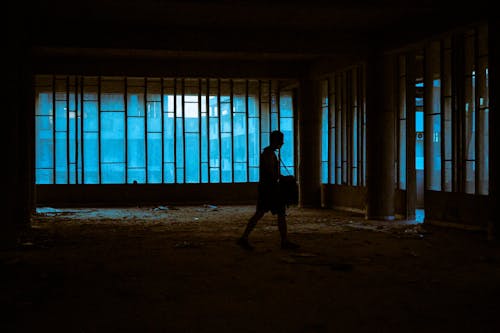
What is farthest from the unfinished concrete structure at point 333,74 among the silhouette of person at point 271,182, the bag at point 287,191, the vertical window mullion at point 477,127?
the bag at point 287,191

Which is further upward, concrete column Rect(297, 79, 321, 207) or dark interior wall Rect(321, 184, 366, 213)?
concrete column Rect(297, 79, 321, 207)

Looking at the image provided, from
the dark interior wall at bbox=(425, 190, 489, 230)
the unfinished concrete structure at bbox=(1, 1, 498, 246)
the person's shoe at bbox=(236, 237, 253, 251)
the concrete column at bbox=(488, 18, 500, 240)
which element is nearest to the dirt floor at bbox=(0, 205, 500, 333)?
the person's shoe at bbox=(236, 237, 253, 251)

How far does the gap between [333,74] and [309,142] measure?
7.65ft

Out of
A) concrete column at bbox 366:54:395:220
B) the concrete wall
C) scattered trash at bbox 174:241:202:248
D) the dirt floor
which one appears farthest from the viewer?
the concrete wall

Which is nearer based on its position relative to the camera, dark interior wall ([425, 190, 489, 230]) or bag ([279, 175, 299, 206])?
bag ([279, 175, 299, 206])

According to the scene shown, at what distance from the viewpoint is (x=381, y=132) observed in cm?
1354

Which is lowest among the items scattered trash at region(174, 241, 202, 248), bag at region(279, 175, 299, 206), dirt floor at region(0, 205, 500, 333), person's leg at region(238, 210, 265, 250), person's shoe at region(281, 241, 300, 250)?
dirt floor at region(0, 205, 500, 333)

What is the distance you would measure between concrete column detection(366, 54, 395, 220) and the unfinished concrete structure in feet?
0.08

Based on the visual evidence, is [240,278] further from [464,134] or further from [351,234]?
[464,134]

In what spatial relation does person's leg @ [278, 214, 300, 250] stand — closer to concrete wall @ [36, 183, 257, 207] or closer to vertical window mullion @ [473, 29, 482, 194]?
vertical window mullion @ [473, 29, 482, 194]

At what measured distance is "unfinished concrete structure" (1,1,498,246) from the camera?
11.0m

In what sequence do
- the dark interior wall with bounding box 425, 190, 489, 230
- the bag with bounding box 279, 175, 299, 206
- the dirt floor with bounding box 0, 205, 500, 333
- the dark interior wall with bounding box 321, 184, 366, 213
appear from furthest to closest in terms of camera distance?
the dark interior wall with bounding box 321, 184, 366, 213 → the dark interior wall with bounding box 425, 190, 489, 230 → the bag with bounding box 279, 175, 299, 206 → the dirt floor with bounding box 0, 205, 500, 333

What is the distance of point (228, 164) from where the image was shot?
19.7 metres

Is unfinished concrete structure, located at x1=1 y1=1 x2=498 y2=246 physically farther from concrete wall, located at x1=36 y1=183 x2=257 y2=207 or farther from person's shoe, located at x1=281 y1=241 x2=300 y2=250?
person's shoe, located at x1=281 y1=241 x2=300 y2=250
